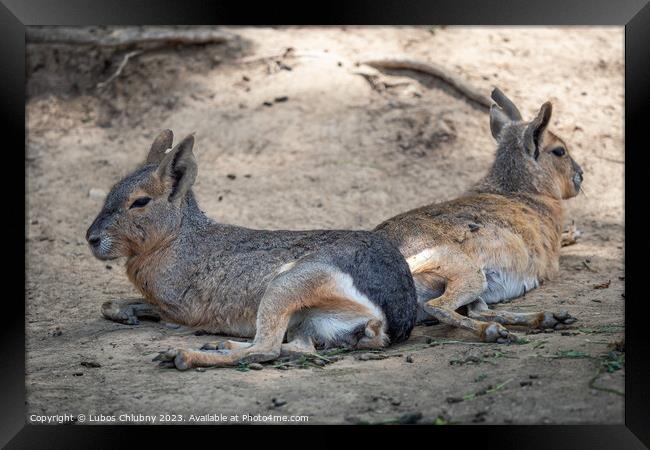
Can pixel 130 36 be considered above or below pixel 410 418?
above

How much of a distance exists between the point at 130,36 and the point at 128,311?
5.65m

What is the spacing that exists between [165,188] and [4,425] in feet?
7.40

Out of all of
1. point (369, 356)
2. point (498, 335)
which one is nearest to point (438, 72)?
point (498, 335)

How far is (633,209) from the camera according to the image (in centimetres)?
455

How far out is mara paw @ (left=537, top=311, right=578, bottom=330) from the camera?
5.82 metres

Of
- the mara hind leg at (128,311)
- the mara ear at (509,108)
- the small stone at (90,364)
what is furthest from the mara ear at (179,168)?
the mara ear at (509,108)

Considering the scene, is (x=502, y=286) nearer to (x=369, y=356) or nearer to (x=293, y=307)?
(x=369, y=356)

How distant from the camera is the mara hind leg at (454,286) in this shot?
5.88 metres

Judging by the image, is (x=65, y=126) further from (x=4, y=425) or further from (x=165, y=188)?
(x=4, y=425)

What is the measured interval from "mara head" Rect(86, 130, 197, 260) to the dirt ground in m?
0.60

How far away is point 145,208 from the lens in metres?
6.10

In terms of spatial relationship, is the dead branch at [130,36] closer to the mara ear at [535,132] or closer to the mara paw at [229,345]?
the mara ear at [535,132]

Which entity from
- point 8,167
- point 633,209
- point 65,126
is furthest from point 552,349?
point 65,126

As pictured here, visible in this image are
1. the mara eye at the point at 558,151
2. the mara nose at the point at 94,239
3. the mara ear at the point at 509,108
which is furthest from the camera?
the mara ear at the point at 509,108
